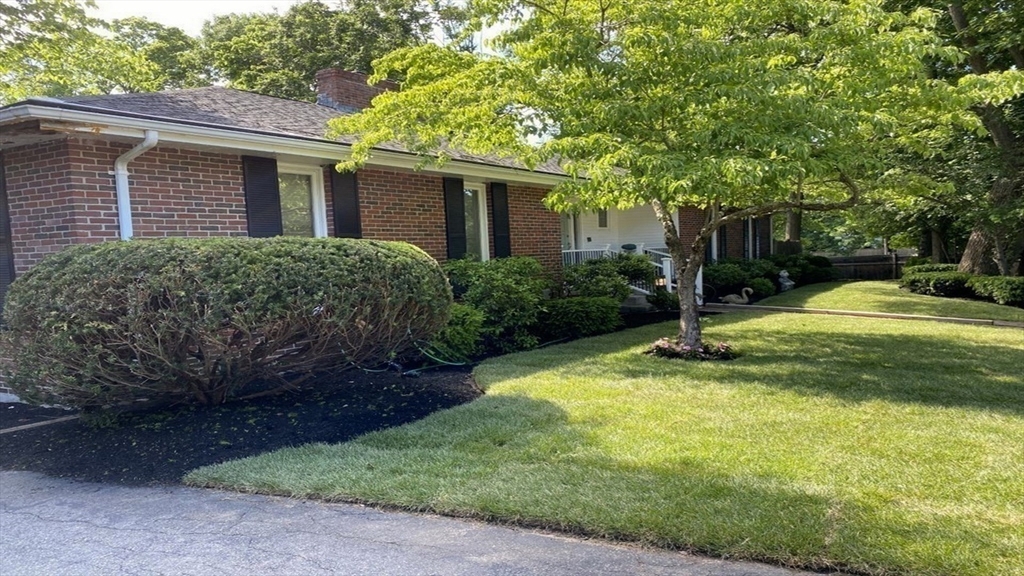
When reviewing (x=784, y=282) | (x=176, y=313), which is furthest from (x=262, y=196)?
(x=784, y=282)

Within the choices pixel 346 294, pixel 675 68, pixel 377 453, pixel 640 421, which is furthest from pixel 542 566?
pixel 675 68

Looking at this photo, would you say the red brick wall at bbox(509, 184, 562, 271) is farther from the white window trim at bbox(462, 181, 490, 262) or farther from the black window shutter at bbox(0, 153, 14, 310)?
the black window shutter at bbox(0, 153, 14, 310)

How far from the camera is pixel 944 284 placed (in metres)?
16.9

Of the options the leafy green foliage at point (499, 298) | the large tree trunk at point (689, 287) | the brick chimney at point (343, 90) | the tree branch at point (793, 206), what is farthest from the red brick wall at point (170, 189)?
the tree branch at point (793, 206)

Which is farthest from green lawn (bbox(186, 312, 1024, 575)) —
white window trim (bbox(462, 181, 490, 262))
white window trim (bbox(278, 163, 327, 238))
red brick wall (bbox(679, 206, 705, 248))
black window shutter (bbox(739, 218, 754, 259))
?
black window shutter (bbox(739, 218, 754, 259))

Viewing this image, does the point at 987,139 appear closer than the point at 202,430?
No

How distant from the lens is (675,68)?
21.6 feet

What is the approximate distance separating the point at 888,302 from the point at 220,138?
49.7ft

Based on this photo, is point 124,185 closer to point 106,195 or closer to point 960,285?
point 106,195

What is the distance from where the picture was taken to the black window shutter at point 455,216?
1076 cm

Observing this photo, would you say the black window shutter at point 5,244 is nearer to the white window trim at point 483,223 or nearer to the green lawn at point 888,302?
the white window trim at point 483,223

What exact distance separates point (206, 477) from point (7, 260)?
14.7 feet

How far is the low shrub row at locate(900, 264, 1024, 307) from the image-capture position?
48.1 ft

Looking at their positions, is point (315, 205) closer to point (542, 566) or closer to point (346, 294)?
point (346, 294)
